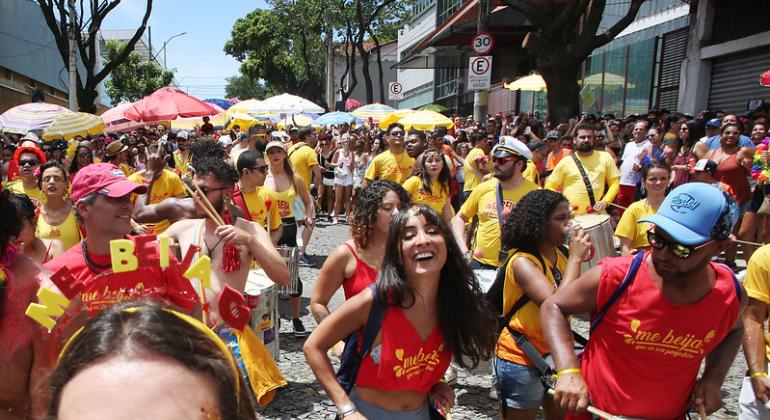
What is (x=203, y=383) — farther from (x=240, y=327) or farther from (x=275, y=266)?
(x=275, y=266)

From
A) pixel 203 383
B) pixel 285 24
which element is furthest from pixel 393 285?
pixel 285 24

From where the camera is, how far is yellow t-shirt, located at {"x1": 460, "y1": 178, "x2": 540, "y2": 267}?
5062mm

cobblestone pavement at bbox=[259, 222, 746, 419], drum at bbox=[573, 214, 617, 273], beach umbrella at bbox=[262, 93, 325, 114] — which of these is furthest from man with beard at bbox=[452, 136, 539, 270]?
beach umbrella at bbox=[262, 93, 325, 114]

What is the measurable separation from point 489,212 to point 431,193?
160 cm

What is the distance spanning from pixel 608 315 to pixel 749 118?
9589 mm

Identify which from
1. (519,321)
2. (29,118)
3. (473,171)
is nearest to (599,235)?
(519,321)

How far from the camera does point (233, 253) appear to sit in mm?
3467

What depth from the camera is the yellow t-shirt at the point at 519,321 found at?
3.39 metres

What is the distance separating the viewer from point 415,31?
157 feet

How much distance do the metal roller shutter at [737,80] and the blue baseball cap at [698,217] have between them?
1125cm

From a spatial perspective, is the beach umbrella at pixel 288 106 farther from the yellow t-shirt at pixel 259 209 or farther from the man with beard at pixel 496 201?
the man with beard at pixel 496 201

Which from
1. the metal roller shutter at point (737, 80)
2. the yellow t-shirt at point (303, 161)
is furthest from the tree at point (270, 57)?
the yellow t-shirt at point (303, 161)

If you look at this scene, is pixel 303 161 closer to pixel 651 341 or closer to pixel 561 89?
pixel 561 89

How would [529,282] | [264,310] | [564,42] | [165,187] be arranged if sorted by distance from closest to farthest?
1. [529,282]
2. [264,310]
3. [165,187]
4. [564,42]
